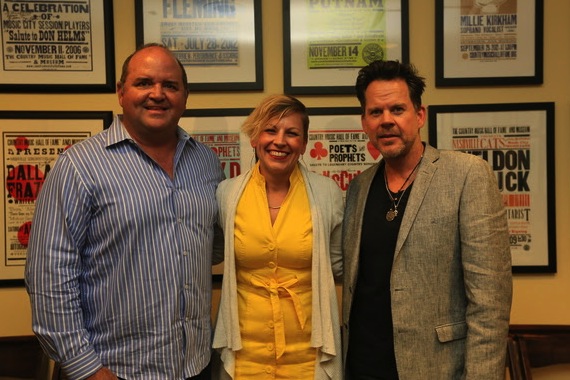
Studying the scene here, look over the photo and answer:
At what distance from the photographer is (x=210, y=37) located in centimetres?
206

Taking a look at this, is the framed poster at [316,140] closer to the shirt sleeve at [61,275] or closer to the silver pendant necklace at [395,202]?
the silver pendant necklace at [395,202]

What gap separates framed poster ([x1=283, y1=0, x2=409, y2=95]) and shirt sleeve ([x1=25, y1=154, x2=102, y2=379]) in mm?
1006

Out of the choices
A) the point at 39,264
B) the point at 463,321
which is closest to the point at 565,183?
the point at 463,321

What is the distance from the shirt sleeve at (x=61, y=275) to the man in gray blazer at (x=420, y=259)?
83 centimetres

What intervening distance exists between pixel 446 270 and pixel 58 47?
68.8 inches

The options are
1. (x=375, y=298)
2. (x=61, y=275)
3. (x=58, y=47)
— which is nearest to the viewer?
(x=61, y=275)

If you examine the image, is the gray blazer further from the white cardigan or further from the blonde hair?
the blonde hair

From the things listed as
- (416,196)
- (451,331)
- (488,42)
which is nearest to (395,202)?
(416,196)

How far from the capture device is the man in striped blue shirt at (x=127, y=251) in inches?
55.7

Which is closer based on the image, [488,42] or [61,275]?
[61,275]

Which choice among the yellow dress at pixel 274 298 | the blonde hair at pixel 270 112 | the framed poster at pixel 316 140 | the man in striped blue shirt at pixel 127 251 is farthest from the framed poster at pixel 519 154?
the man in striped blue shirt at pixel 127 251

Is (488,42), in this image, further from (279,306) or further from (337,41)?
(279,306)

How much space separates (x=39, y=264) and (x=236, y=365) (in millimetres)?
680

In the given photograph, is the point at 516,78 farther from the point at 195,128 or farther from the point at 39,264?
the point at 39,264
